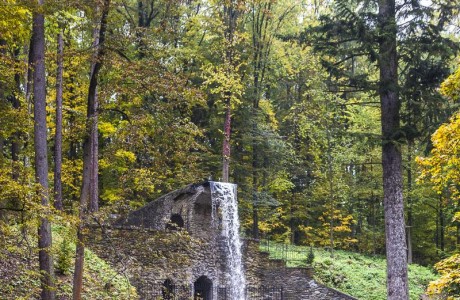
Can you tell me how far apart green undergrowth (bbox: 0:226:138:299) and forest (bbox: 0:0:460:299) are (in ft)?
0.48

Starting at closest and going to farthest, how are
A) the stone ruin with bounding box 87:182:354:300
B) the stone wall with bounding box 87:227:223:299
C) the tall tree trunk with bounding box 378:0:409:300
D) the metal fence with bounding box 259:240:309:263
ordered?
the tall tree trunk with bounding box 378:0:409:300 < the stone wall with bounding box 87:227:223:299 < the stone ruin with bounding box 87:182:354:300 < the metal fence with bounding box 259:240:309:263

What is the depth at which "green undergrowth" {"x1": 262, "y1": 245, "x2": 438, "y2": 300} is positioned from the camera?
17.9 meters

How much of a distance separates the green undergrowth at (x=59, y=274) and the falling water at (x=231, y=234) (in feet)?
16.8

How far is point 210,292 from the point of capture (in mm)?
17141

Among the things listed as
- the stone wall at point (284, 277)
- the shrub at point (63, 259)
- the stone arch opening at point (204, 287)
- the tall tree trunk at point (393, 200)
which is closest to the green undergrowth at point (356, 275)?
the stone wall at point (284, 277)

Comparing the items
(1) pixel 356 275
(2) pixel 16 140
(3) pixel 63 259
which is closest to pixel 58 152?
(2) pixel 16 140

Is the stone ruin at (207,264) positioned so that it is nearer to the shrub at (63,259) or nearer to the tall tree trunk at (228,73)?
the tall tree trunk at (228,73)

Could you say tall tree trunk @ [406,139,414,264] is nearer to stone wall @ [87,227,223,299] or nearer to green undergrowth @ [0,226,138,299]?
stone wall @ [87,227,223,299]

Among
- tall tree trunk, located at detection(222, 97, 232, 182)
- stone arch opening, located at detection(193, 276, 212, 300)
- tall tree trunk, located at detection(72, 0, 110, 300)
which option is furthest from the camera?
tall tree trunk, located at detection(222, 97, 232, 182)

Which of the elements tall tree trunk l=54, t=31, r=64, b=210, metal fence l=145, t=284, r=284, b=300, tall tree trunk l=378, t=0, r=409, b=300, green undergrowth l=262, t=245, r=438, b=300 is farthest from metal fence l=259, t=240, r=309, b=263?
tall tree trunk l=54, t=31, r=64, b=210

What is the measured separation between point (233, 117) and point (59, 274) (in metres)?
13.3

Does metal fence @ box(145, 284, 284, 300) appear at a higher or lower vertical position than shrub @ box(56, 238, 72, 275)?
lower

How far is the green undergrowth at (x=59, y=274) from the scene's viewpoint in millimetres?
9102

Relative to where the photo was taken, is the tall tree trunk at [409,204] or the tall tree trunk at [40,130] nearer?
the tall tree trunk at [40,130]
